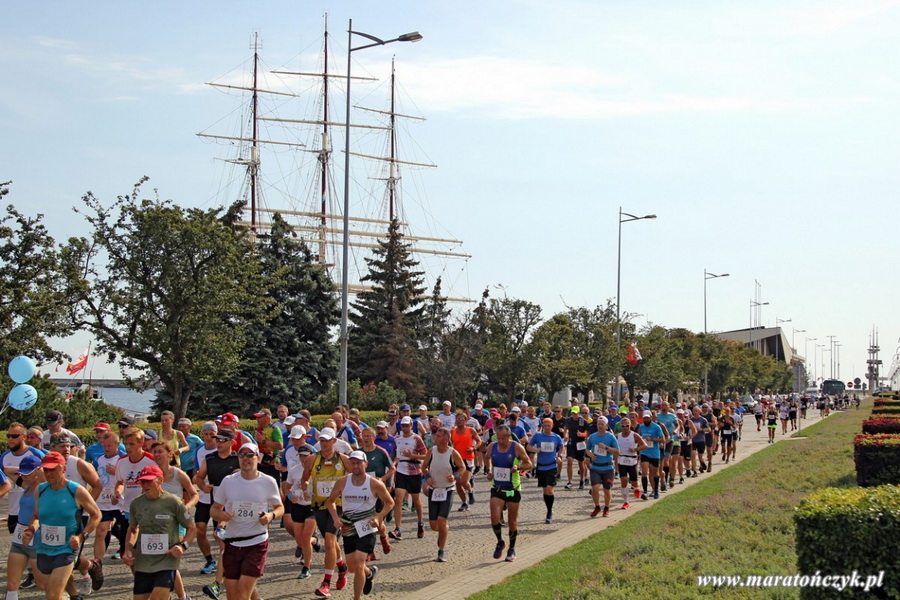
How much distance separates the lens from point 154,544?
25.1 feet

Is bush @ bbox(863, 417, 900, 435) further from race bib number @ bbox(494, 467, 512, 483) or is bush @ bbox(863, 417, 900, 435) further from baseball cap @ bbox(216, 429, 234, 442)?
baseball cap @ bbox(216, 429, 234, 442)

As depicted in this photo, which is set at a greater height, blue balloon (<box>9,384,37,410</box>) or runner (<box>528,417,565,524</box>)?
blue balloon (<box>9,384,37,410</box>)

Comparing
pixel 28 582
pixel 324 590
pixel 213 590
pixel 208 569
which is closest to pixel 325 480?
pixel 324 590

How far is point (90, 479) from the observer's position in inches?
374

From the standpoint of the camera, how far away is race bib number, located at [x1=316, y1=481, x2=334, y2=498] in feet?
34.6

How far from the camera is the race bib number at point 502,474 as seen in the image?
39.6ft

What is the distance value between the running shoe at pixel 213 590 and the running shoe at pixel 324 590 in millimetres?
1066

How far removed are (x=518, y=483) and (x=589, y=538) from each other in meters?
2.05

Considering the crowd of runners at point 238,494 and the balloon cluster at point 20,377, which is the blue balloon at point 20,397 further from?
the crowd of runners at point 238,494

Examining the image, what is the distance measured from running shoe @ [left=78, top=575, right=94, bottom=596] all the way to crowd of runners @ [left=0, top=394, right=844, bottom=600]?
0.02 meters


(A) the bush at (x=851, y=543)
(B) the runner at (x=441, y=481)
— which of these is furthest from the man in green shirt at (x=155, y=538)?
(A) the bush at (x=851, y=543)

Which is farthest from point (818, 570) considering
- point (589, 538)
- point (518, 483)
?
point (589, 538)

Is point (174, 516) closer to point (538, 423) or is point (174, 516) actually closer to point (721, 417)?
point (538, 423)

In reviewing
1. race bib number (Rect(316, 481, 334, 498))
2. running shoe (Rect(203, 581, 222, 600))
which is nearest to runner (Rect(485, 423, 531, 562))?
race bib number (Rect(316, 481, 334, 498))
